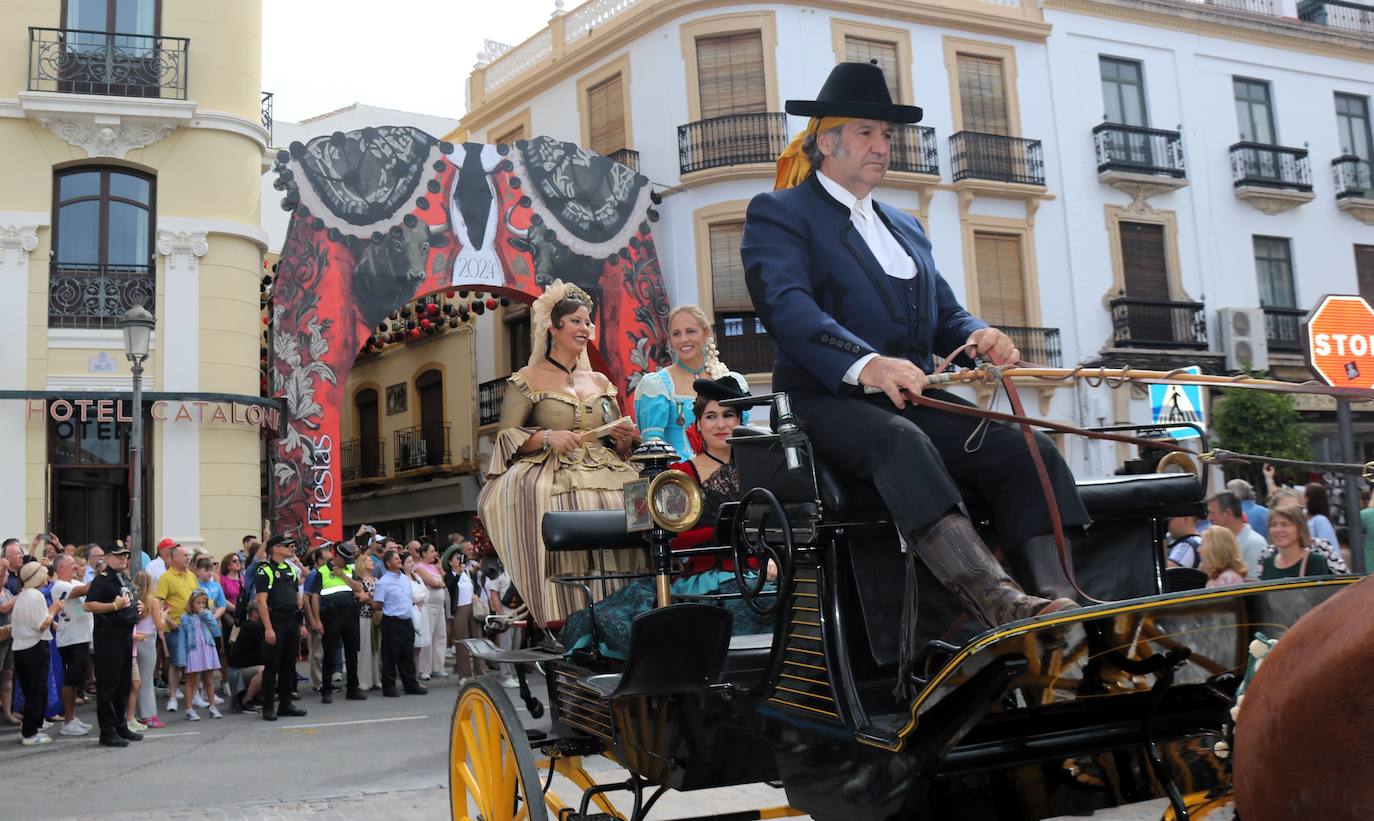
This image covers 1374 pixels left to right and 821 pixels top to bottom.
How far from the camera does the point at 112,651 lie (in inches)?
399

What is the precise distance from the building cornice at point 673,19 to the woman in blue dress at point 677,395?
55.6ft

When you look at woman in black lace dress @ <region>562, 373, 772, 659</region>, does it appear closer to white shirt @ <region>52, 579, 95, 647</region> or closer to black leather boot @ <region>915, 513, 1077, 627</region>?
black leather boot @ <region>915, 513, 1077, 627</region>

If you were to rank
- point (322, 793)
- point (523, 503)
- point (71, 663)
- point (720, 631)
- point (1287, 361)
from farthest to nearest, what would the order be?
point (1287, 361) → point (71, 663) → point (322, 793) → point (523, 503) → point (720, 631)

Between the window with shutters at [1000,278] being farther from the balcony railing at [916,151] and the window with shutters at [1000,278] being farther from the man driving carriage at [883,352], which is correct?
the man driving carriage at [883,352]

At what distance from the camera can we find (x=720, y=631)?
10.9 ft

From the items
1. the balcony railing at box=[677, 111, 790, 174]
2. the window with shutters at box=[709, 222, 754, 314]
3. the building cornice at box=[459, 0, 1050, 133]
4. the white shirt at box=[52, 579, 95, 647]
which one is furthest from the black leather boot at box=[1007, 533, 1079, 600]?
the building cornice at box=[459, 0, 1050, 133]

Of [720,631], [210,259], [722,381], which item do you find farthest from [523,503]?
[210,259]

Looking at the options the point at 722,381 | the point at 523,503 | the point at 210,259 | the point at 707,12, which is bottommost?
the point at 523,503

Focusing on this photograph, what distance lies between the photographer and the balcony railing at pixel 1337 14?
2683 centimetres

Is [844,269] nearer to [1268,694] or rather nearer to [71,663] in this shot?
[1268,694]

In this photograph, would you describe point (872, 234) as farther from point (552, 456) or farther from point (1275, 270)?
point (1275, 270)

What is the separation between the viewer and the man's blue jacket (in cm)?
334

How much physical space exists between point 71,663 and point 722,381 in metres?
8.47

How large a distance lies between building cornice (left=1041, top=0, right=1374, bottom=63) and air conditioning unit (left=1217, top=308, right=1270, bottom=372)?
19.2ft
